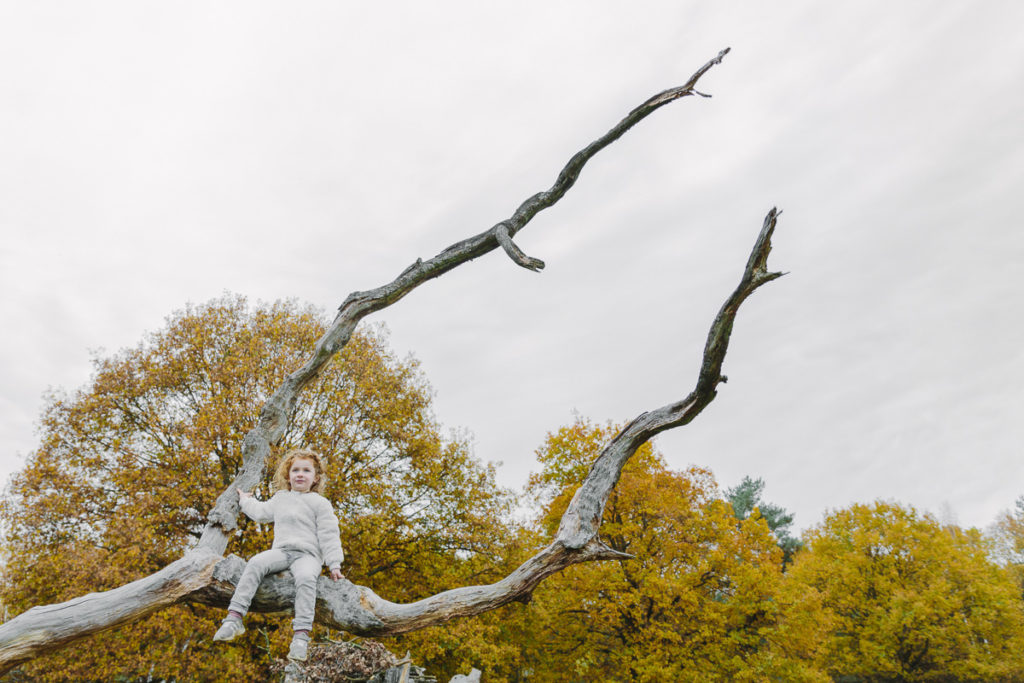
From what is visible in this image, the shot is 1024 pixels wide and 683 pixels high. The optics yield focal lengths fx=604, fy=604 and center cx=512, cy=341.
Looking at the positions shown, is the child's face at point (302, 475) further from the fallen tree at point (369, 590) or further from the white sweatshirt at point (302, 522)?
the fallen tree at point (369, 590)

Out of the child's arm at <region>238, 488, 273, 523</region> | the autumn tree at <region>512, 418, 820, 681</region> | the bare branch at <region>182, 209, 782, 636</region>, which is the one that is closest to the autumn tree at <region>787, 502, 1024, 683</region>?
the autumn tree at <region>512, 418, 820, 681</region>

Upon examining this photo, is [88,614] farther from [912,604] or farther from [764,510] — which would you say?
[764,510]

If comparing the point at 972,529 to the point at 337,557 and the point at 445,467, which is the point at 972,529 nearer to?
the point at 445,467

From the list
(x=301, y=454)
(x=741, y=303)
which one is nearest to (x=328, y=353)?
(x=301, y=454)

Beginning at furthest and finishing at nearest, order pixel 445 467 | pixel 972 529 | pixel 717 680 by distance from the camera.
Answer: pixel 972 529 < pixel 445 467 < pixel 717 680

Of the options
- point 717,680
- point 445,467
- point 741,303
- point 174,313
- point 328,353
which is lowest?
point 717,680

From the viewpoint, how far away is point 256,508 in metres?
3.55

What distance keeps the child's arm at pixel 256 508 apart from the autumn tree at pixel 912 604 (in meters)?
22.6

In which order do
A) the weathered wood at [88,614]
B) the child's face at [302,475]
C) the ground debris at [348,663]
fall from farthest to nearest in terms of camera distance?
1. the ground debris at [348,663]
2. the child's face at [302,475]
3. the weathered wood at [88,614]

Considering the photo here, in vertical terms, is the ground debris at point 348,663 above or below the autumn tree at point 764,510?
below

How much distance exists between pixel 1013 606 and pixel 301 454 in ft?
93.8

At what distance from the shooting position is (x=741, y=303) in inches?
120

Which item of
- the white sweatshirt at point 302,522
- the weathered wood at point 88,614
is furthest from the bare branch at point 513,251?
the weathered wood at point 88,614

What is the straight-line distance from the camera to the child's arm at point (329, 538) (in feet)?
10.8
